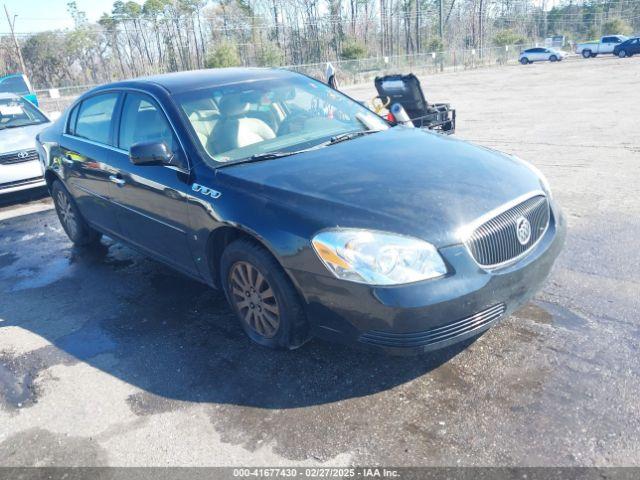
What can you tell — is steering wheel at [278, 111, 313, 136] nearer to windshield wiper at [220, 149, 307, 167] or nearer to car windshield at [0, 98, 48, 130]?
windshield wiper at [220, 149, 307, 167]

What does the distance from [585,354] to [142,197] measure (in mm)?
3210

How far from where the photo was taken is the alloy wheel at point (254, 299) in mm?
3207

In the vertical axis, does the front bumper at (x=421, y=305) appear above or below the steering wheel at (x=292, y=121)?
below

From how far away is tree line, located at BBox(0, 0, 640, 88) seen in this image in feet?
161

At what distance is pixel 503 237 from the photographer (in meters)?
2.84

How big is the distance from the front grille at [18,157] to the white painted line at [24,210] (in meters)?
0.69

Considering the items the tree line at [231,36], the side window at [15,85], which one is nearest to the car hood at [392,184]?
the side window at [15,85]

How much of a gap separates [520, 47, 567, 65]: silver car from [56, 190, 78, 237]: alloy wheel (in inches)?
1837

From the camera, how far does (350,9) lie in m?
67.0

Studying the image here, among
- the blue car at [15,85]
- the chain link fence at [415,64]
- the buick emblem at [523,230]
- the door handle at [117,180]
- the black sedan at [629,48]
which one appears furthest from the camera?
the black sedan at [629,48]

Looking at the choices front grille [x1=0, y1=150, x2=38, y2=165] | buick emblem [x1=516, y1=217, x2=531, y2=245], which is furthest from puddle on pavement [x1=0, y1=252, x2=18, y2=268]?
buick emblem [x1=516, y1=217, x2=531, y2=245]

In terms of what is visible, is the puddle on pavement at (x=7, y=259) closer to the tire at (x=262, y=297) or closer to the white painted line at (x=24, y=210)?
the white painted line at (x=24, y=210)

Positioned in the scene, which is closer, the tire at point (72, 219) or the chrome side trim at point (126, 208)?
the chrome side trim at point (126, 208)

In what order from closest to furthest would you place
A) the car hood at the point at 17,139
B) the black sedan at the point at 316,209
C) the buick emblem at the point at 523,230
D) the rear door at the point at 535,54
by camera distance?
the black sedan at the point at 316,209
the buick emblem at the point at 523,230
the car hood at the point at 17,139
the rear door at the point at 535,54
